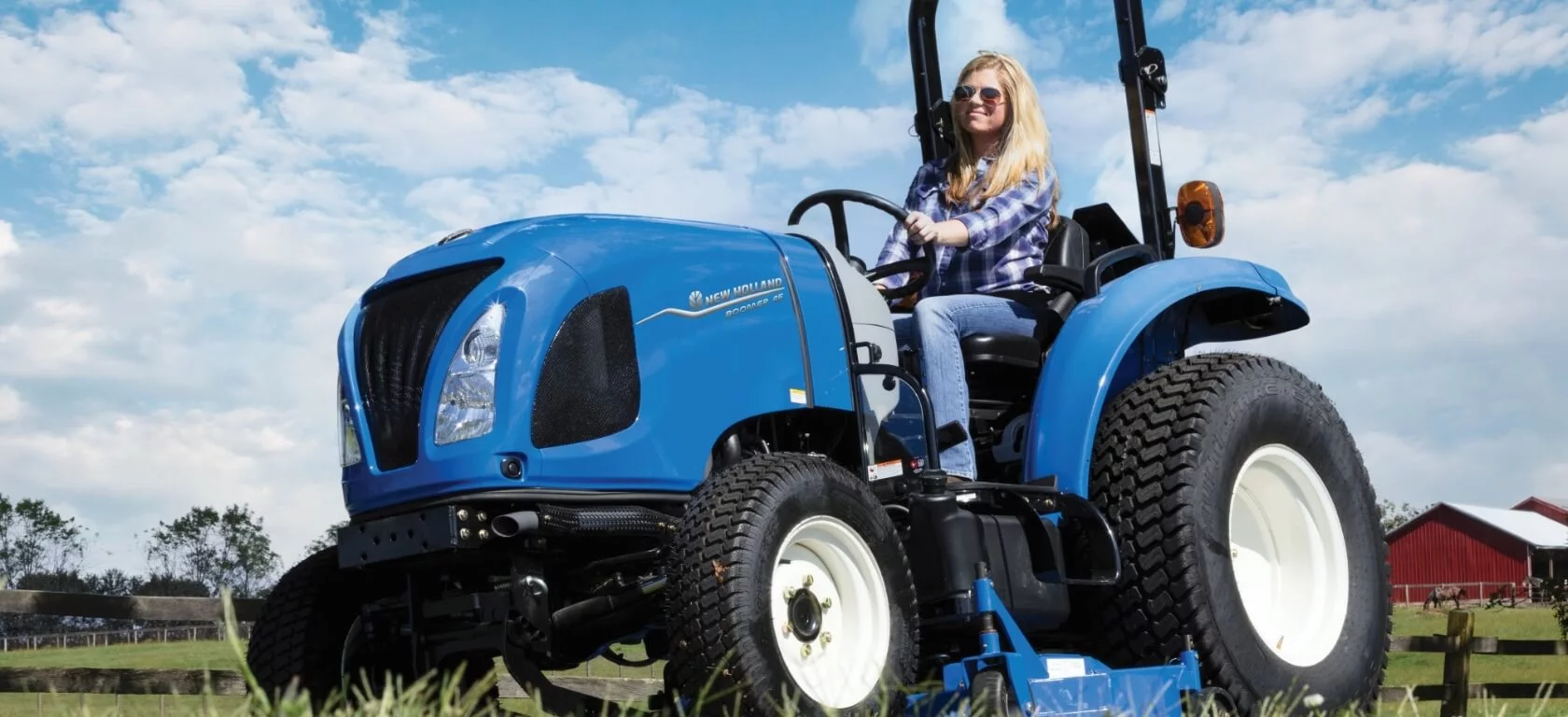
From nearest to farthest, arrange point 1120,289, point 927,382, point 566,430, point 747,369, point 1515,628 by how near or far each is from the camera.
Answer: point 566,430 → point 747,369 → point 927,382 → point 1120,289 → point 1515,628

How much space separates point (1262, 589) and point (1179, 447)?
0.73 metres

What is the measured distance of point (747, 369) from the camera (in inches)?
145

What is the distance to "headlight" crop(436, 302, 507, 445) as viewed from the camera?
336 centimetres

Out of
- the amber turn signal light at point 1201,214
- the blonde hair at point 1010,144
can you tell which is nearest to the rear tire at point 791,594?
the blonde hair at point 1010,144

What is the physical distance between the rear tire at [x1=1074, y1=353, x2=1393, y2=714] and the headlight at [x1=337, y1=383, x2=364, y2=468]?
196cm

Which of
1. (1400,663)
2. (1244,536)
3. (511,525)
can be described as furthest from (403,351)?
(1400,663)

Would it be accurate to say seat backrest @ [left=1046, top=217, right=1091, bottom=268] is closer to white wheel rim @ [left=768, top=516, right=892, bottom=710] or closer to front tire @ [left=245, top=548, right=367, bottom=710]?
white wheel rim @ [left=768, top=516, right=892, bottom=710]

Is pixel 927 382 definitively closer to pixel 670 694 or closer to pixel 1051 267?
pixel 1051 267

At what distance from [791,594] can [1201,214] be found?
8.01ft

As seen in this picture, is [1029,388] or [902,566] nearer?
[902,566]

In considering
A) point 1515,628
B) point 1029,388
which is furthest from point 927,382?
point 1515,628

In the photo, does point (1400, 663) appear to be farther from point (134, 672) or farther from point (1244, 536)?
point (1244, 536)

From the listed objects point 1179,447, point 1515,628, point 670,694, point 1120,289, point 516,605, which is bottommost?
point 1515,628

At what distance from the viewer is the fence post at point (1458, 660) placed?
455 inches
